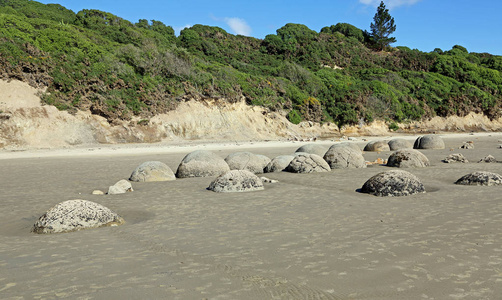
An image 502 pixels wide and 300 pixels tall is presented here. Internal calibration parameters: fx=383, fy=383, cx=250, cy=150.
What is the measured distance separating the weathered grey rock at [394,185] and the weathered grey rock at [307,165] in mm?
3605

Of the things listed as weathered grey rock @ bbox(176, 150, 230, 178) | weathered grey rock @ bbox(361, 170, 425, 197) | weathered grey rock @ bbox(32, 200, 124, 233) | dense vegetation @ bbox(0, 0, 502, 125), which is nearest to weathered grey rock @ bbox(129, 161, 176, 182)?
weathered grey rock @ bbox(176, 150, 230, 178)

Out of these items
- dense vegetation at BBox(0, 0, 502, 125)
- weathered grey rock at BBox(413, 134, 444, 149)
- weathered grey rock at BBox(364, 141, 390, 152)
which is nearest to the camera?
weathered grey rock at BBox(364, 141, 390, 152)

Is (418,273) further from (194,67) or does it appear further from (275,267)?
(194,67)

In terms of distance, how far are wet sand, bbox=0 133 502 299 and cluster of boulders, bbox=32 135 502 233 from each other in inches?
10.7

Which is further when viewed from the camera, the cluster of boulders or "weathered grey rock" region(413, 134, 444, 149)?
"weathered grey rock" region(413, 134, 444, 149)

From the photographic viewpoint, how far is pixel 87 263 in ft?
13.9

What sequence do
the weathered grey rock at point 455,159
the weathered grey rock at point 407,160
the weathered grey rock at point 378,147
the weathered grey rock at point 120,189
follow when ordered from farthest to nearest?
the weathered grey rock at point 378,147
the weathered grey rock at point 455,159
the weathered grey rock at point 407,160
the weathered grey rock at point 120,189

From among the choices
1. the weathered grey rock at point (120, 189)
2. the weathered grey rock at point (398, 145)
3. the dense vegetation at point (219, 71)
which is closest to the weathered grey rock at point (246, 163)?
the weathered grey rock at point (120, 189)

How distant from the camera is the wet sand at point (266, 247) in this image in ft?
11.5

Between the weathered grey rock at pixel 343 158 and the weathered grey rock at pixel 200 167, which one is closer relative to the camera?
the weathered grey rock at pixel 200 167

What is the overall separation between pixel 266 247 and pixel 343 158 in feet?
28.6

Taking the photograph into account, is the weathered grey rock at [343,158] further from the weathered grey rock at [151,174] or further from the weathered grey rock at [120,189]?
the weathered grey rock at [120,189]

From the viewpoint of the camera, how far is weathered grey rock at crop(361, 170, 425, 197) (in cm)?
800

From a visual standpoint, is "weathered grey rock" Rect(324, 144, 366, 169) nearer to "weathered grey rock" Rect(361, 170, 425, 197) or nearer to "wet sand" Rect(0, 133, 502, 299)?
"wet sand" Rect(0, 133, 502, 299)
